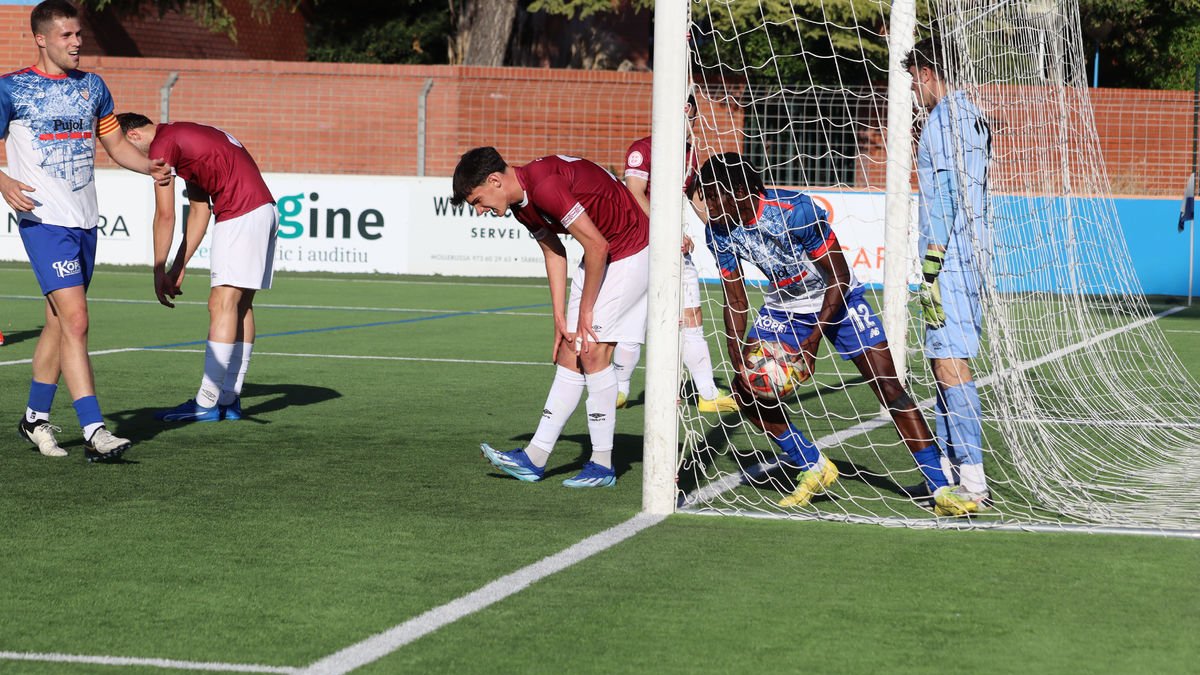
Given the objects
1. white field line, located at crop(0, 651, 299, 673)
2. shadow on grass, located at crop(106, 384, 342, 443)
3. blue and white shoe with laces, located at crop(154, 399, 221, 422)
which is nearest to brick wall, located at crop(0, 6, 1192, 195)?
shadow on grass, located at crop(106, 384, 342, 443)

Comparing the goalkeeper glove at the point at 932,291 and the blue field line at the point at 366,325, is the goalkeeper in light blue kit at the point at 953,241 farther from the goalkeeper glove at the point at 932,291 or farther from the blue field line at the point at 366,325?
the blue field line at the point at 366,325

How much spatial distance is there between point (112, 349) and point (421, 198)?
1031 cm

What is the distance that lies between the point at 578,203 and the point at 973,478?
76.6 inches

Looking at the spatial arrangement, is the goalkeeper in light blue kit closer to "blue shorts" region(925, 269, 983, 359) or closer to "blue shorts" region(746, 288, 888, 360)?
"blue shorts" region(925, 269, 983, 359)

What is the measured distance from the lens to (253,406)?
9375 mm

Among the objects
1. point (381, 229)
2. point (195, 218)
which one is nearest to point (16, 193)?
Result: point (195, 218)

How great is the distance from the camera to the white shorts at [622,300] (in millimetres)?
6793

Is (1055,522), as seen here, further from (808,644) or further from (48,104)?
(48,104)

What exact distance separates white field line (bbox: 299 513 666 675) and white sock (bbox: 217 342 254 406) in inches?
136

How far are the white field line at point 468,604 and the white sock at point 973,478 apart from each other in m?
1.32

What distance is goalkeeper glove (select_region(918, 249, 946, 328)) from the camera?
6.41 meters

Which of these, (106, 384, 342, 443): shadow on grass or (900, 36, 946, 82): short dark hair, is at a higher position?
(900, 36, 946, 82): short dark hair

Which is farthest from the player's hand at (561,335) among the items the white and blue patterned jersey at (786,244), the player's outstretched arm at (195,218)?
the player's outstretched arm at (195,218)

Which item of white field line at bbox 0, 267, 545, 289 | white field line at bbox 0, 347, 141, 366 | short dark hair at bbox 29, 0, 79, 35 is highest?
short dark hair at bbox 29, 0, 79, 35
